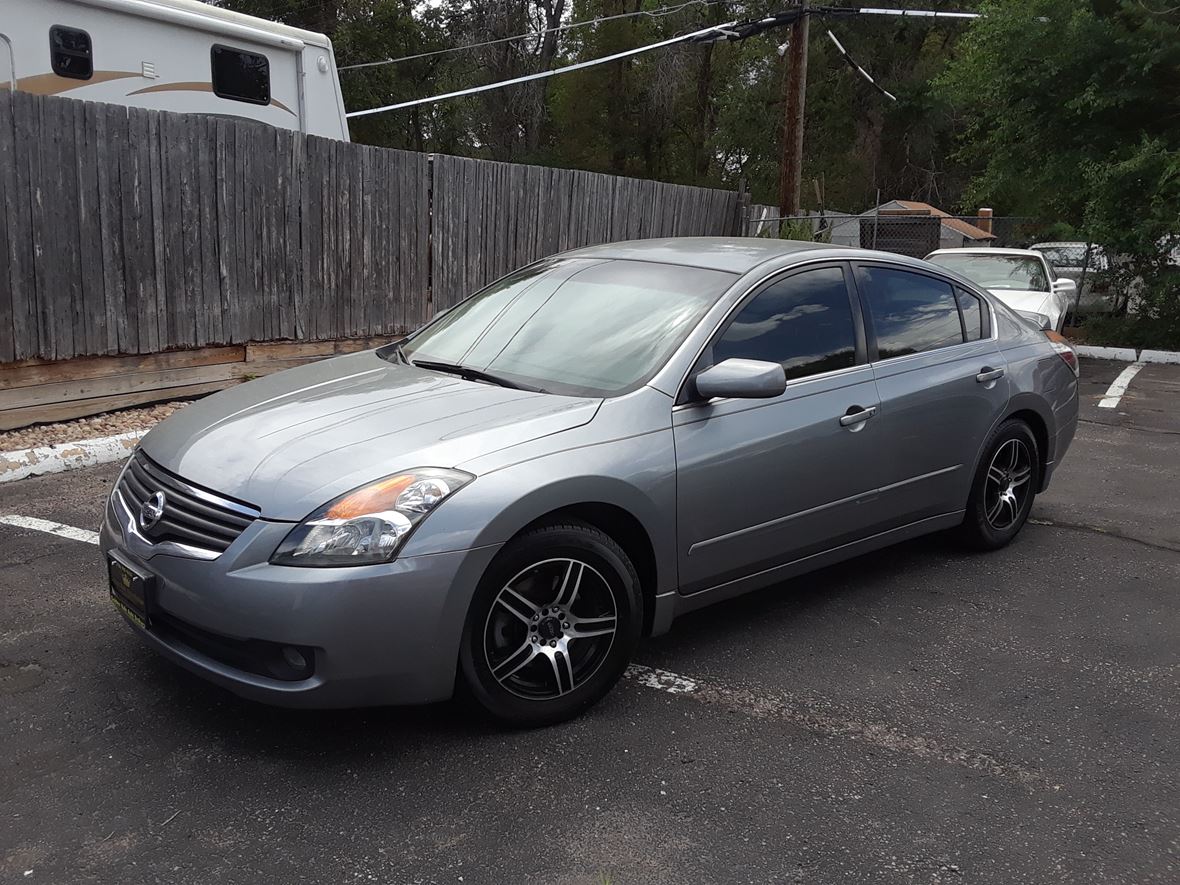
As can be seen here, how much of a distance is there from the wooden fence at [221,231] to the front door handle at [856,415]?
18.9 feet

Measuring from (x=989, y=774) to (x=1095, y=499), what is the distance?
13.3 ft

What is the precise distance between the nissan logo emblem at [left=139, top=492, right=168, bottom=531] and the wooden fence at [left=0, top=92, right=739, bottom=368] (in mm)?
4491

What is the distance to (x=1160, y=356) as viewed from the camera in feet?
47.3

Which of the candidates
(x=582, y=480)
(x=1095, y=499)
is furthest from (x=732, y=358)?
(x=1095, y=499)

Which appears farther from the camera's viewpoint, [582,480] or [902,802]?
[582,480]

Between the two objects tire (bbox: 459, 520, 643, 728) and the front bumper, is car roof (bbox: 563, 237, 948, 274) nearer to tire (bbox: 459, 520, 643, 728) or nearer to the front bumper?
tire (bbox: 459, 520, 643, 728)

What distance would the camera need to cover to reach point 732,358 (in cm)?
400

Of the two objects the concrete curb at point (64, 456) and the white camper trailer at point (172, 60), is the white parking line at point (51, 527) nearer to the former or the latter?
the concrete curb at point (64, 456)

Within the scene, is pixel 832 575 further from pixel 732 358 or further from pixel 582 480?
Result: pixel 582 480

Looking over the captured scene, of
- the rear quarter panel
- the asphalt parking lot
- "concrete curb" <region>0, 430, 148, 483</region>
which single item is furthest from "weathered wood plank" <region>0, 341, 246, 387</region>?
the rear quarter panel

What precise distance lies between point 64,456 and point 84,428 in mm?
748

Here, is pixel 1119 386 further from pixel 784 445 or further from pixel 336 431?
pixel 336 431

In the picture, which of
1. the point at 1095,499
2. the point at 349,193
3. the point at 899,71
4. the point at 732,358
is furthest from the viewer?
the point at 899,71

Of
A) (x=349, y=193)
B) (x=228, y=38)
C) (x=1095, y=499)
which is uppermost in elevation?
(x=228, y=38)
